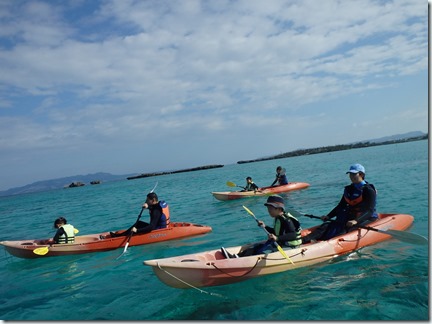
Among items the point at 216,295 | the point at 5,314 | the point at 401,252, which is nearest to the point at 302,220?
the point at 401,252

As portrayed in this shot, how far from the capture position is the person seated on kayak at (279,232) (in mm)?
7051

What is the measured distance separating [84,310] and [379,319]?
5.12 meters

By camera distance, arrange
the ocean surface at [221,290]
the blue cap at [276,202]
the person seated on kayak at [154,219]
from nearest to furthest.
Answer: the ocean surface at [221,290] → the blue cap at [276,202] → the person seated on kayak at [154,219]

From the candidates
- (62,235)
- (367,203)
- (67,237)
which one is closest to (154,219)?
(67,237)

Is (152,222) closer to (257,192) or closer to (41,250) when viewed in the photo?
(41,250)

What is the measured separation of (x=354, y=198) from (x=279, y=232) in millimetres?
2227

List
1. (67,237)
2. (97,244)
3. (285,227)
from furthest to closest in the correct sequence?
(67,237)
(97,244)
(285,227)

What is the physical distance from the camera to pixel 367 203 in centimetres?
806

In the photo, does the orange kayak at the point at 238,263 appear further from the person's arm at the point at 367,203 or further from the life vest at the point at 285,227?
the person's arm at the point at 367,203

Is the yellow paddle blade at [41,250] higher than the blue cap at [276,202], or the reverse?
the blue cap at [276,202]

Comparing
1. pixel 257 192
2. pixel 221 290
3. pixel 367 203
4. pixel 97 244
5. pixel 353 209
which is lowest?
pixel 221 290

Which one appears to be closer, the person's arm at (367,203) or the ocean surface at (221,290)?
the ocean surface at (221,290)

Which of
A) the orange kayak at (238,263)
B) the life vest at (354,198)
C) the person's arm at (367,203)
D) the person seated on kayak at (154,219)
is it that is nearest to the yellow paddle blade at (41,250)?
the person seated on kayak at (154,219)

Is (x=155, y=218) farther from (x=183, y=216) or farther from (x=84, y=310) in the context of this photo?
(x=183, y=216)
